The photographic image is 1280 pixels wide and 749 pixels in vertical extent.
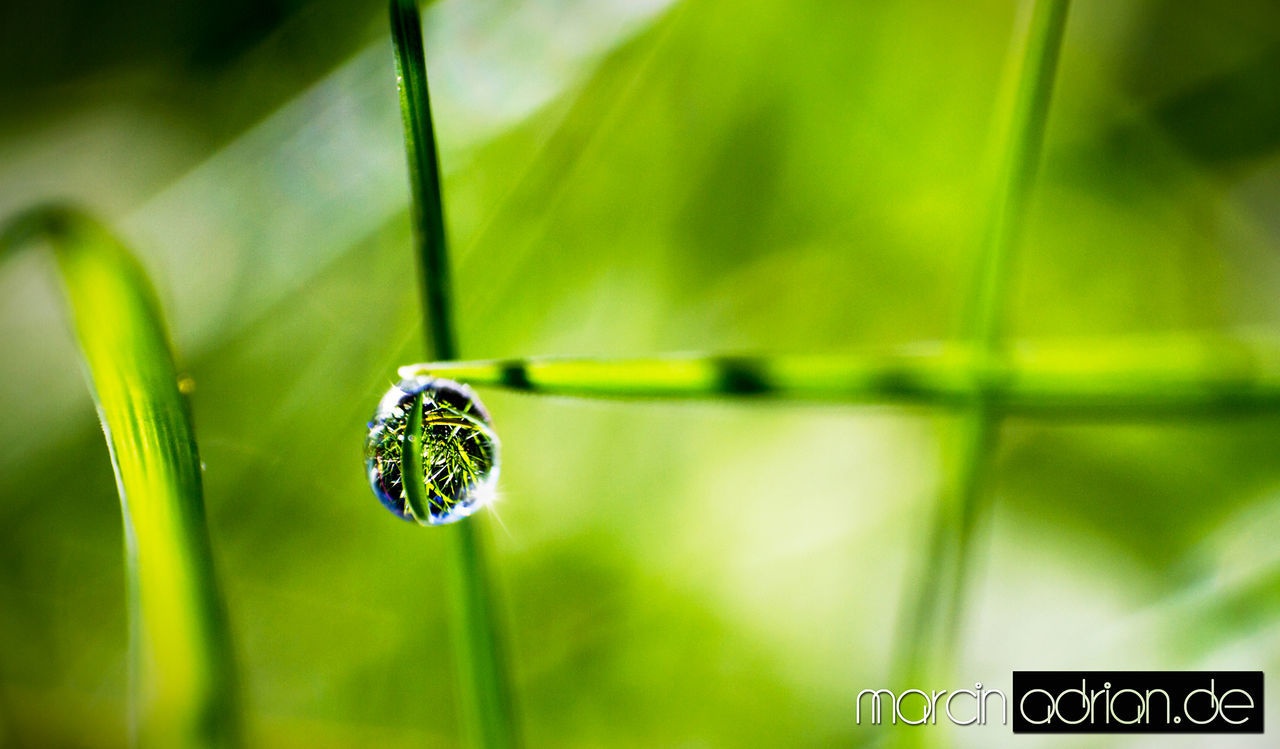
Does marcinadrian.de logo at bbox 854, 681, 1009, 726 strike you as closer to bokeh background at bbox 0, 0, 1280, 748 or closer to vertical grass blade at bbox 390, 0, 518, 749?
bokeh background at bbox 0, 0, 1280, 748

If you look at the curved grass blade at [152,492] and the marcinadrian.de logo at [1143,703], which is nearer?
the curved grass blade at [152,492]

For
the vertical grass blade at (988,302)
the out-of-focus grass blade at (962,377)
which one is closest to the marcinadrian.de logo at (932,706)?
the vertical grass blade at (988,302)

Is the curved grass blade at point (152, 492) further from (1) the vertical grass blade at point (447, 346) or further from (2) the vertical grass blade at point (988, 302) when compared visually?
(2) the vertical grass blade at point (988, 302)

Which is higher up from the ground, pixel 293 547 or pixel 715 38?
pixel 715 38

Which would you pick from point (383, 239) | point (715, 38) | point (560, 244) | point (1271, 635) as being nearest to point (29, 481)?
point (383, 239)

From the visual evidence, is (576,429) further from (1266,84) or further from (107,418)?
(1266,84)

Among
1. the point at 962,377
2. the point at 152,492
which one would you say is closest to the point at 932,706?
the point at 962,377
